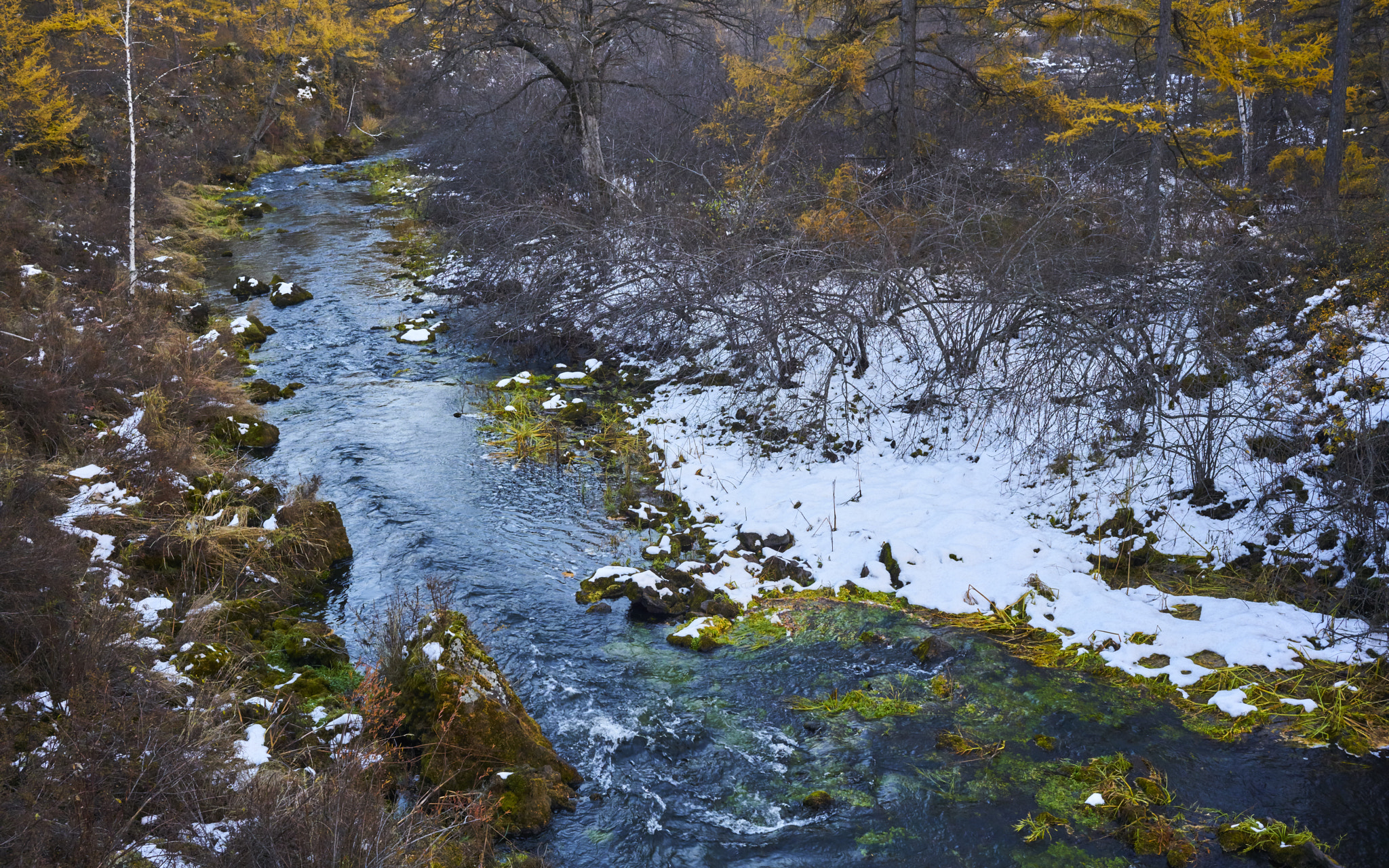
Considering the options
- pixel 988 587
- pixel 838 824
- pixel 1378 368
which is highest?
pixel 1378 368

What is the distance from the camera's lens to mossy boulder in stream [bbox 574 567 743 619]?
746 centimetres

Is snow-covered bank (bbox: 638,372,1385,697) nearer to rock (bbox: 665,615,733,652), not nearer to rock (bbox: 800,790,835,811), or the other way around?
rock (bbox: 665,615,733,652)

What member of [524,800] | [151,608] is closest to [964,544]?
[524,800]

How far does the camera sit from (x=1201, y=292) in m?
9.25

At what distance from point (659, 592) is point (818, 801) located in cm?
271

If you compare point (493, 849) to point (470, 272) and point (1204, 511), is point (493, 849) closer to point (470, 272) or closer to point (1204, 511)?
point (1204, 511)

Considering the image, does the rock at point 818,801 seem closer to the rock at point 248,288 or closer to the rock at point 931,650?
the rock at point 931,650

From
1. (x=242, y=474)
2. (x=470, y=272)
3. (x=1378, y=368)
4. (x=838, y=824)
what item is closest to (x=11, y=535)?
(x=242, y=474)

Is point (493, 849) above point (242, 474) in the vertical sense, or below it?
below

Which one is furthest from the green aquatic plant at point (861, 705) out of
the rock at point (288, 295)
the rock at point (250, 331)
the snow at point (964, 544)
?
the rock at point (288, 295)

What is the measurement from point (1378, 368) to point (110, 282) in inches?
685

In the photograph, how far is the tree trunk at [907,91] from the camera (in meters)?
13.8

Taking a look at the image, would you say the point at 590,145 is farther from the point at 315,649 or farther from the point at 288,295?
the point at 315,649

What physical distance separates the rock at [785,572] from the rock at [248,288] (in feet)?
42.7
